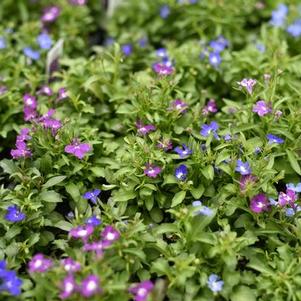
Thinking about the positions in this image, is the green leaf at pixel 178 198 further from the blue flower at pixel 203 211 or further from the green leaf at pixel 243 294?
the green leaf at pixel 243 294

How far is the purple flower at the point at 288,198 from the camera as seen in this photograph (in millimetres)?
2865

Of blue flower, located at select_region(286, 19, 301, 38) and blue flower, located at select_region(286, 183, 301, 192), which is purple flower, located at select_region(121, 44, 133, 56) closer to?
blue flower, located at select_region(286, 19, 301, 38)

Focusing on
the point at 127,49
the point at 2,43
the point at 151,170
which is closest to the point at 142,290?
the point at 151,170

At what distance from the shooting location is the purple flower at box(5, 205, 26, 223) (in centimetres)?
285

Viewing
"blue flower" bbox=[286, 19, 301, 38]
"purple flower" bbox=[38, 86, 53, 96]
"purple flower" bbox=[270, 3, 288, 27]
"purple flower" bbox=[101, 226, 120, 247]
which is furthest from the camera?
"purple flower" bbox=[270, 3, 288, 27]

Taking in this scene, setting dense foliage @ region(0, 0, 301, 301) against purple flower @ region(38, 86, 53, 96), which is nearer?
dense foliage @ region(0, 0, 301, 301)

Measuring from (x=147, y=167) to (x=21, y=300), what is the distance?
0.97m

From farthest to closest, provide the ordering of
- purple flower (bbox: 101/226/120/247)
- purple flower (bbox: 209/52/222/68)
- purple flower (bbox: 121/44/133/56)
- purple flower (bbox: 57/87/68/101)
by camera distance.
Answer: purple flower (bbox: 121/44/133/56) → purple flower (bbox: 209/52/222/68) → purple flower (bbox: 57/87/68/101) → purple flower (bbox: 101/226/120/247)

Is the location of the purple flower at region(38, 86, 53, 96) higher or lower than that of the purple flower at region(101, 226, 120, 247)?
higher

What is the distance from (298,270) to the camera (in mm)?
2645

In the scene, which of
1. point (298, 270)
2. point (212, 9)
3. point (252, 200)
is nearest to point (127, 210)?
point (252, 200)

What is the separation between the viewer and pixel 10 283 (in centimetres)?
250

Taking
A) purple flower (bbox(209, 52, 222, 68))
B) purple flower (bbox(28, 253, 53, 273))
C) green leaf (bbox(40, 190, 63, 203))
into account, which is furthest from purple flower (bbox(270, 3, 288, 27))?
purple flower (bbox(28, 253, 53, 273))

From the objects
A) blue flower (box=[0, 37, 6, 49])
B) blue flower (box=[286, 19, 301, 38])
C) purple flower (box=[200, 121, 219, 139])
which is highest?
blue flower (box=[0, 37, 6, 49])
